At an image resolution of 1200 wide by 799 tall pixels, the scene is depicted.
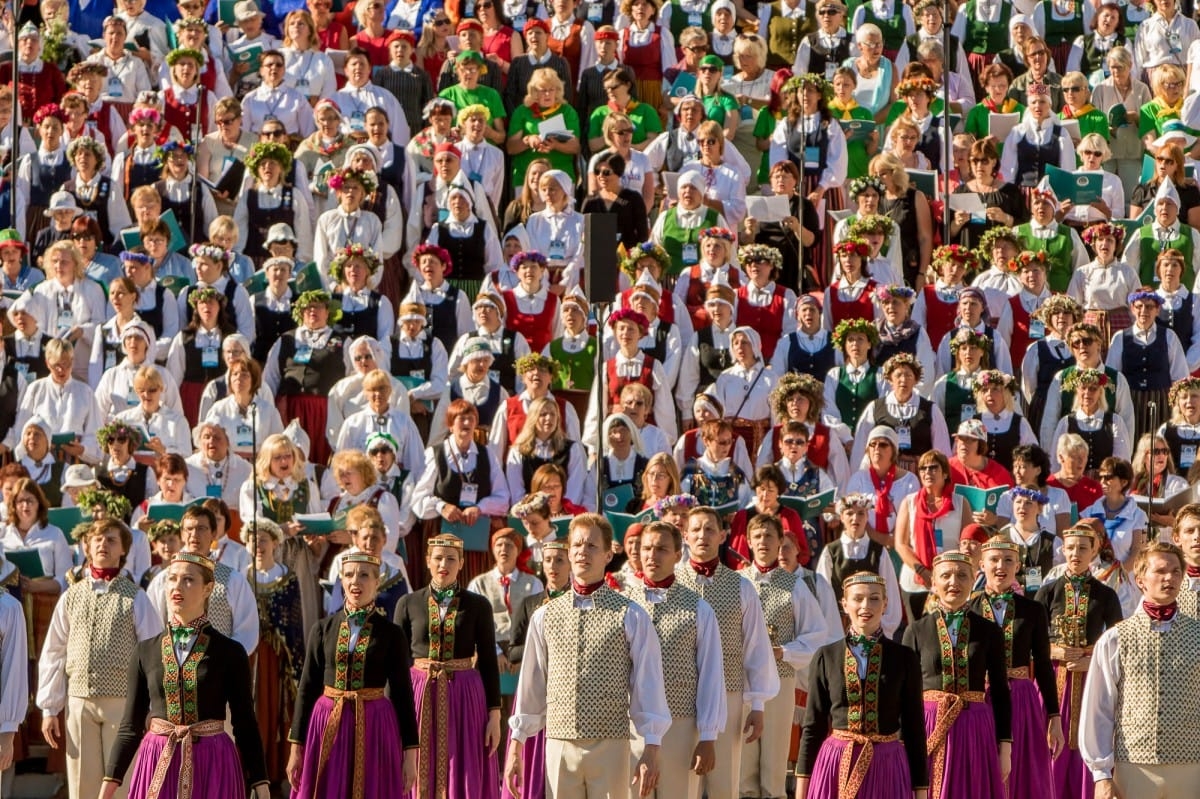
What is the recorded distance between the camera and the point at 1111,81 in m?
19.1

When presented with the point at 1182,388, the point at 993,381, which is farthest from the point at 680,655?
the point at 1182,388

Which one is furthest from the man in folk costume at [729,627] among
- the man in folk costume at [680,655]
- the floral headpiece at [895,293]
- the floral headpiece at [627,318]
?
the floral headpiece at [895,293]

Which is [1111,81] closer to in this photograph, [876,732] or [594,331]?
[594,331]

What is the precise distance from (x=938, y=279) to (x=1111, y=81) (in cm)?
358

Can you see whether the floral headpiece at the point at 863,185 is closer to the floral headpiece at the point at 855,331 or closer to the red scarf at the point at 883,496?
the floral headpiece at the point at 855,331

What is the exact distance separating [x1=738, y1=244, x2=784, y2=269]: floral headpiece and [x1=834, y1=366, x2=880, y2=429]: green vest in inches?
47.9

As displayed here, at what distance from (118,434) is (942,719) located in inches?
216

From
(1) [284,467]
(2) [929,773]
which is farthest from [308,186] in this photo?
(2) [929,773]

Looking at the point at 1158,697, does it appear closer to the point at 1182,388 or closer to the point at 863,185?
the point at 1182,388

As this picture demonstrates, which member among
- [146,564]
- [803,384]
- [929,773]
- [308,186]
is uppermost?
[308,186]

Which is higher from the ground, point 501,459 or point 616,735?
point 501,459

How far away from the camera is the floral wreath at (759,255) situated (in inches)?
635

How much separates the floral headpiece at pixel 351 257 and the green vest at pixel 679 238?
6.47ft

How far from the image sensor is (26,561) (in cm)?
1305
